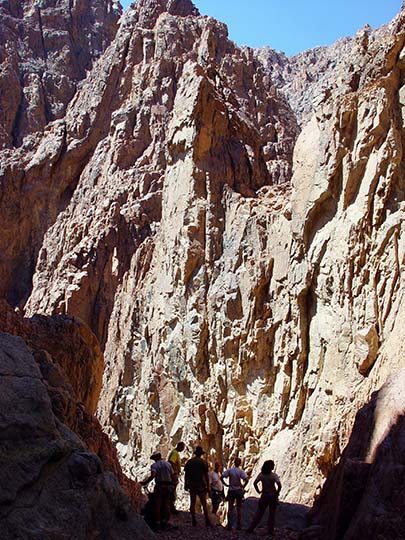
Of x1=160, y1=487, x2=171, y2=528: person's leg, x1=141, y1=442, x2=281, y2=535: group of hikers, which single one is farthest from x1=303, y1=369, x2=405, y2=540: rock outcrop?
x1=160, y1=487, x2=171, y2=528: person's leg

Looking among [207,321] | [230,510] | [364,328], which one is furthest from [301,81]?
[230,510]

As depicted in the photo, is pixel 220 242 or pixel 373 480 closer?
pixel 373 480

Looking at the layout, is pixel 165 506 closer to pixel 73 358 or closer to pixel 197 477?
pixel 197 477

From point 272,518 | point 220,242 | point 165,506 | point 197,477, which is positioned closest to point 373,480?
point 272,518

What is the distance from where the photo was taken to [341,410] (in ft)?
48.4

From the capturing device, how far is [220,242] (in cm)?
2228

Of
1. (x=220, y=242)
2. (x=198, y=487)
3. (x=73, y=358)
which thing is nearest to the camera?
(x=198, y=487)

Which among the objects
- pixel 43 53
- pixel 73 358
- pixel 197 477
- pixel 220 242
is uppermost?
pixel 43 53

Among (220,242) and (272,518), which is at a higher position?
(220,242)

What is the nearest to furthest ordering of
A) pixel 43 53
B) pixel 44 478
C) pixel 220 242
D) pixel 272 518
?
1. pixel 44 478
2. pixel 272 518
3. pixel 220 242
4. pixel 43 53

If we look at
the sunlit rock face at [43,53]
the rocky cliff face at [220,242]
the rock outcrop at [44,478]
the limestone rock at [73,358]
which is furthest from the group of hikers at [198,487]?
the sunlit rock face at [43,53]

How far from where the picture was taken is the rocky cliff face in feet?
51.2

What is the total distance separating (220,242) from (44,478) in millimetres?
16026

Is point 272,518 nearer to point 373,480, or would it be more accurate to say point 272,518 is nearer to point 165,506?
point 165,506
